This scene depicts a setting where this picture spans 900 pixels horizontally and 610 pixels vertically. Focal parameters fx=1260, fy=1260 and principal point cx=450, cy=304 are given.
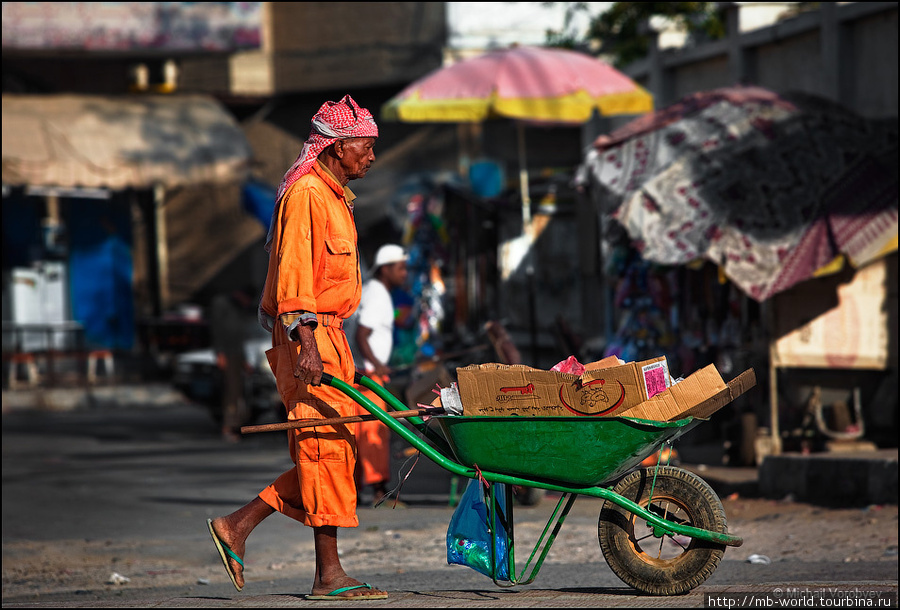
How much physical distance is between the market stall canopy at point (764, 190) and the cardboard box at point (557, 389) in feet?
16.2

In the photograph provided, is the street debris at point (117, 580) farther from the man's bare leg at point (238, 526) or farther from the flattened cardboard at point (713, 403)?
the flattened cardboard at point (713, 403)

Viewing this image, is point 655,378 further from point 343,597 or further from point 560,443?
point 343,597

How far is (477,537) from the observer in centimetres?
479

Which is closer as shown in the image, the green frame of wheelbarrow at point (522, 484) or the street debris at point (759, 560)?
the green frame of wheelbarrow at point (522, 484)

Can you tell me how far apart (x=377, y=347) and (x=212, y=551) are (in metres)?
1.91

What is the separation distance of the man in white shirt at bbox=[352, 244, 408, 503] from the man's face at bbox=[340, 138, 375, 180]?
383cm

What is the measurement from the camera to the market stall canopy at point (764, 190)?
30.5 ft

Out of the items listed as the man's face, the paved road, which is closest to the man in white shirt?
the paved road

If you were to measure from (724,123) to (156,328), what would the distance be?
37.0 feet

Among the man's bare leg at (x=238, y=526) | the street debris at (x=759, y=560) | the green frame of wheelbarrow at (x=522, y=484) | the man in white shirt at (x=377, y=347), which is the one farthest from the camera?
the man in white shirt at (x=377, y=347)

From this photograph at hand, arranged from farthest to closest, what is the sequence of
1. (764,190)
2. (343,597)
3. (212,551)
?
(764,190)
(212,551)
(343,597)

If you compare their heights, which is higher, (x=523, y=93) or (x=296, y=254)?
(x=523, y=93)

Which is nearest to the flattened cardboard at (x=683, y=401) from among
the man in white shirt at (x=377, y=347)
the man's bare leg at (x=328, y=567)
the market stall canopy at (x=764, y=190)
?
the man's bare leg at (x=328, y=567)

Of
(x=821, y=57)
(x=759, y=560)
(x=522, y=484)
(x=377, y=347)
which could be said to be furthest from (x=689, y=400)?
(x=821, y=57)
